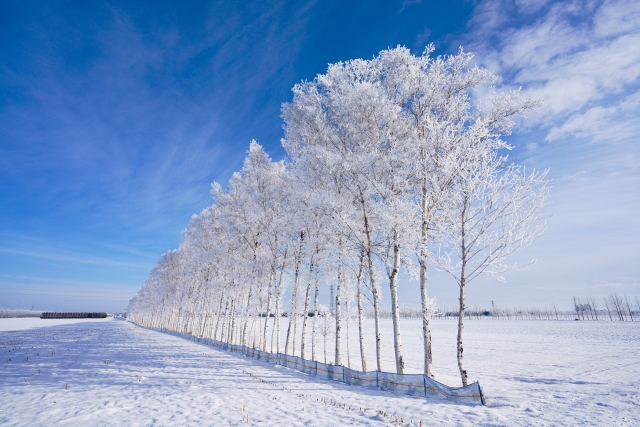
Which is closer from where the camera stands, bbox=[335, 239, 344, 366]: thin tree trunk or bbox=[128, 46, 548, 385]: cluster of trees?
bbox=[128, 46, 548, 385]: cluster of trees

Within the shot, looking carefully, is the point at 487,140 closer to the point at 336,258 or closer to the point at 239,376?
the point at 336,258

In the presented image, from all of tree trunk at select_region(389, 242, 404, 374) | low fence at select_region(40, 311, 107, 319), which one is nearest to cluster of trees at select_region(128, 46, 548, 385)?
tree trunk at select_region(389, 242, 404, 374)

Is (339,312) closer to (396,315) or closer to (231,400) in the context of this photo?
Result: (396,315)

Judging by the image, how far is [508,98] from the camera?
9.80 meters

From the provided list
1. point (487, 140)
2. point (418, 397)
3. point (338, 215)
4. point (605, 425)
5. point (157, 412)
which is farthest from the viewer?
point (338, 215)

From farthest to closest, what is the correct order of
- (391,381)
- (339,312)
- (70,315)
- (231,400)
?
(70,315) → (339,312) → (391,381) → (231,400)

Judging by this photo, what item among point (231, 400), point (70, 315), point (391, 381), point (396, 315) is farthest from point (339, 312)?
point (70, 315)

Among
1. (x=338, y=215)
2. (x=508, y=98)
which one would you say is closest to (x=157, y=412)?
(x=338, y=215)

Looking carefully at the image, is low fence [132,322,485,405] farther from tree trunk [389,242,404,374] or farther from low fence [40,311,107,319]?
low fence [40,311,107,319]

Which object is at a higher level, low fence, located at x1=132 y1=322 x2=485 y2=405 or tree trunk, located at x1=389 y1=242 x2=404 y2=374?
tree trunk, located at x1=389 y1=242 x2=404 y2=374

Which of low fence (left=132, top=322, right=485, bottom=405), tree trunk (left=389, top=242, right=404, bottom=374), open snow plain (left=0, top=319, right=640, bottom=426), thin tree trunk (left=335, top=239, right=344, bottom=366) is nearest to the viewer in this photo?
open snow plain (left=0, top=319, right=640, bottom=426)

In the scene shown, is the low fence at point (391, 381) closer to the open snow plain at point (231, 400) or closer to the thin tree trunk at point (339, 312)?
the open snow plain at point (231, 400)

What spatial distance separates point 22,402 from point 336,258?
36.4ft

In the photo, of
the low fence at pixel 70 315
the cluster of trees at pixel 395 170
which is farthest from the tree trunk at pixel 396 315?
the low fence at pixel 70 315
